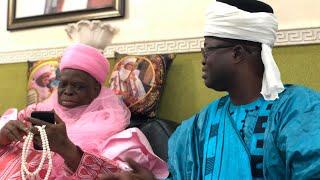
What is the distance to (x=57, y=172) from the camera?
5.62 ft

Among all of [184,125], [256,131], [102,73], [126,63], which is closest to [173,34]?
[126,63]

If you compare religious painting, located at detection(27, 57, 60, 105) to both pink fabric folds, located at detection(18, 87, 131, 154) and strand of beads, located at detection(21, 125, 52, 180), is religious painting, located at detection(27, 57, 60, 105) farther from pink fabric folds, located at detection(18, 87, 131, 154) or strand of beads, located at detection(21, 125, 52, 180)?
strand of beads, located at detection(21, 125, 52, 180)

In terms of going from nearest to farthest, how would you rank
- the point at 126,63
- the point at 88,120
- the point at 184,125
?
1. the point at 184,125
2. the point at 88,120
3. the point at 126,63

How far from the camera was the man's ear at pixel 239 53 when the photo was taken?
145cm

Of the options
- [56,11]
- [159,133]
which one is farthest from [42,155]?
[56,11]

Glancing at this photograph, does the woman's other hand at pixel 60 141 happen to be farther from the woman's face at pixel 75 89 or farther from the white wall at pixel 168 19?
the white wall at pixel 168 19

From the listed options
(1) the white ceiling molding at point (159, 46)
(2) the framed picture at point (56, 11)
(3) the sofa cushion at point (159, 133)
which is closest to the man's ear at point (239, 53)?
(3) the sofa cushion at point (159, 133)

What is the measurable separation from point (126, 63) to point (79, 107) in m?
0.41

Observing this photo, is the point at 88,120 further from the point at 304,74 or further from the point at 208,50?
the point at 304,74

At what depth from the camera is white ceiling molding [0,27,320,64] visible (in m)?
2.06

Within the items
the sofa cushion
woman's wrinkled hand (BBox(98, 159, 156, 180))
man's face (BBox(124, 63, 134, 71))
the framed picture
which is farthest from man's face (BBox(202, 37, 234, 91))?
the framed picture

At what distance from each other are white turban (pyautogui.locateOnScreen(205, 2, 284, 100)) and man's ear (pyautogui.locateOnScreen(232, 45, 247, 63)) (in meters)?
0.03

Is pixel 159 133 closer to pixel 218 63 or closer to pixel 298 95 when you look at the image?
pixel 218 63

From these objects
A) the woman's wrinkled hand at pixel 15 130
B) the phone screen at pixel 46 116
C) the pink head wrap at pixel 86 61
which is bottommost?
the woman's wrinkled hand at pixel 15 130
